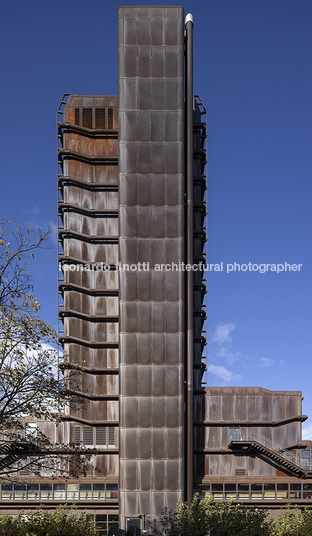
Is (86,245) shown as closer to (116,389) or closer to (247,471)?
(116,389)

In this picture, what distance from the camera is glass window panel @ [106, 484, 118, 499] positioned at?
4906 centimetres

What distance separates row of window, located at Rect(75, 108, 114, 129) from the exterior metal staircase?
35.4 m

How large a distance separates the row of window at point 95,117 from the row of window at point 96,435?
31.8 meters

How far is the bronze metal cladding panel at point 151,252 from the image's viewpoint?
147ft

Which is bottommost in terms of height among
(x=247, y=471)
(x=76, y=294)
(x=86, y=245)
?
(x=247, y=471)

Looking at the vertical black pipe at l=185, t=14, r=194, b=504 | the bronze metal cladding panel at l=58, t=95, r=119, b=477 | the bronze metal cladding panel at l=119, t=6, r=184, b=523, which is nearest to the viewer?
the bronze metal cladding panel at l=119, t=6, r=184, b=523

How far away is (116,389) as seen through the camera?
173ft

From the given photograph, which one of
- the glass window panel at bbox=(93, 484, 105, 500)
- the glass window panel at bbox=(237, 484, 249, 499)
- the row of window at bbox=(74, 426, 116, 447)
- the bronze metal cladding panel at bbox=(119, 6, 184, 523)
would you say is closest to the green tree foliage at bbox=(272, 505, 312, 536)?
the bronze metal cladding panel at bbox=(119, 6, 184, 523)

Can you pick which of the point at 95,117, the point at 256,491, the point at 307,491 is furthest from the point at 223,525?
the point at 95,117

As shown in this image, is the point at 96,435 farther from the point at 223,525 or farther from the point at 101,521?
the point at 223,525

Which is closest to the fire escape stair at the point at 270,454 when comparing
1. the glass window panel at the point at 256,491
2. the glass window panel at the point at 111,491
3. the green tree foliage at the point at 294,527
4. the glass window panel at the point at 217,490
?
the glass window panel at the point at 256,491

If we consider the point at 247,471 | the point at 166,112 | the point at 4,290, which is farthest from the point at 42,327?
the point at 247,471

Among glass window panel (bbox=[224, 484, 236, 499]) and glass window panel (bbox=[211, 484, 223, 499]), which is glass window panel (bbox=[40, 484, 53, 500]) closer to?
glass window panel (bbox=[211, 484, 223, 499])

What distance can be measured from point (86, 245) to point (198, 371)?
57.8ft
